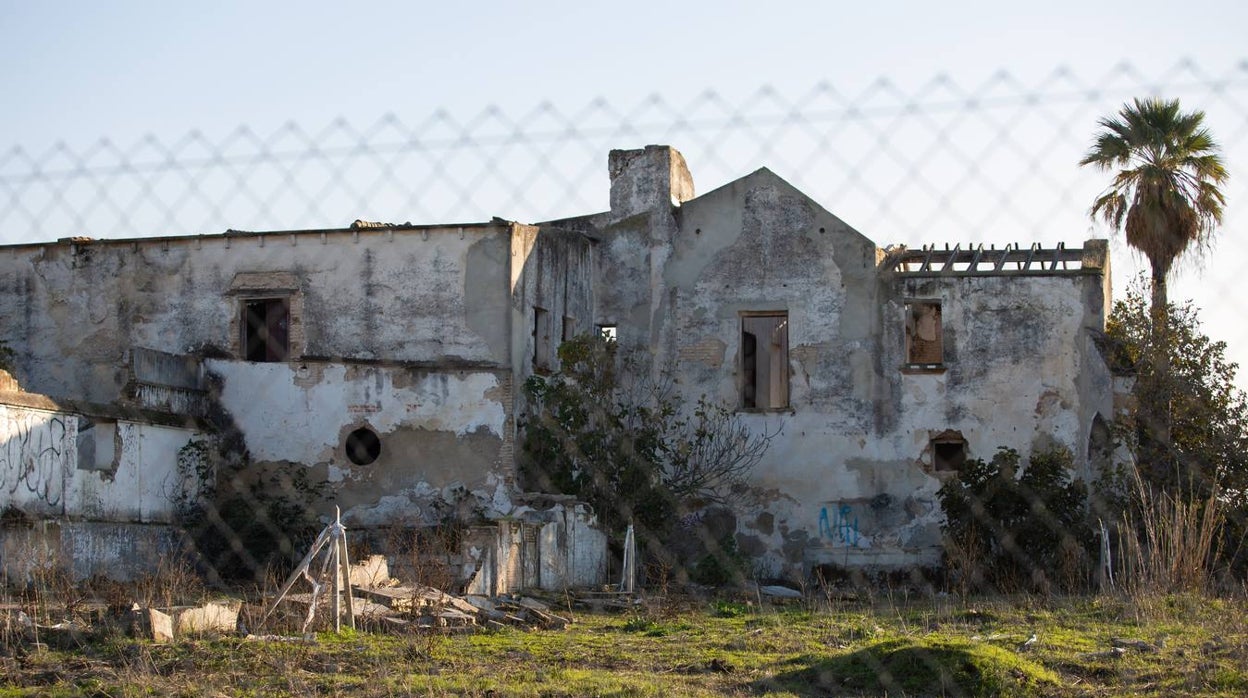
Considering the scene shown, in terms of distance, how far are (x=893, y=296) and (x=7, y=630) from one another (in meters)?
15.9

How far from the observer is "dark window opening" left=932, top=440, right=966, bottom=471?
2478 centimetres

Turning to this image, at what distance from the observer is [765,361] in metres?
28.3

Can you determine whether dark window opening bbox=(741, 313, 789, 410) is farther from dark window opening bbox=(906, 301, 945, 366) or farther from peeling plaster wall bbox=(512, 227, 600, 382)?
peeling plaster wall bbox=(512, 227, 600, 382)

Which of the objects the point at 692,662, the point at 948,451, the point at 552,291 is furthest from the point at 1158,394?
the point at 692,662

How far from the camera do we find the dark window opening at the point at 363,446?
22.3m

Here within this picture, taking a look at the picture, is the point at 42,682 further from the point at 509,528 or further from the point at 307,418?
the point at 307,418

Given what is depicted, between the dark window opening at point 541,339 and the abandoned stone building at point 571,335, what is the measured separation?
0.06 m

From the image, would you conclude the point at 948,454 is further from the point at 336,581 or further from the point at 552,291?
the point at 336,581

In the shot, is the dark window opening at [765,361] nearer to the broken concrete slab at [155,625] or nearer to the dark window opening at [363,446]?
the dark window opening at [363,446]

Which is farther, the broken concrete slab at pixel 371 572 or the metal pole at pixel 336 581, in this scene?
the broken concrete slab at pixel 371 572

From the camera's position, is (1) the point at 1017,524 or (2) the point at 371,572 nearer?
(2) the point at 371,572

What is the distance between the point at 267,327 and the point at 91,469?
523cm

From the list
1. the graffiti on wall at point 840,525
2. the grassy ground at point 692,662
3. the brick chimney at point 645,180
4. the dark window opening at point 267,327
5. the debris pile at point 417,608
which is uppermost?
the brick chimney at point 645,180

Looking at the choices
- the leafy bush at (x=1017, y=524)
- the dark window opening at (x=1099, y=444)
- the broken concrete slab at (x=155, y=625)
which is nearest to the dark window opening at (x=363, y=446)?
the leafy bush at (x=1017, y=524)
